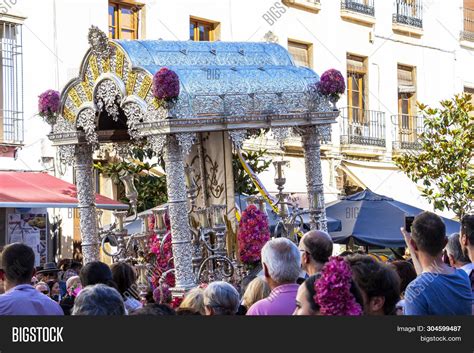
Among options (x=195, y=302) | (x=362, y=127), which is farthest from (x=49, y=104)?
(x=362, y=127)

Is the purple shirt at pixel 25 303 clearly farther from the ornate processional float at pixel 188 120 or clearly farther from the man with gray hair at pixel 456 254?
the ornate processional float at pixel 188 120

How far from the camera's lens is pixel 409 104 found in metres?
28.1

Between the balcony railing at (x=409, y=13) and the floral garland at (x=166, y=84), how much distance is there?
58.1 ft

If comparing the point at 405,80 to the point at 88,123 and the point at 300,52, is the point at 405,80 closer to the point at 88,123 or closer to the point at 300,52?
the point at 300,52

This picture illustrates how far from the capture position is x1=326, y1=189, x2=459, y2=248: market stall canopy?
47.8 feet

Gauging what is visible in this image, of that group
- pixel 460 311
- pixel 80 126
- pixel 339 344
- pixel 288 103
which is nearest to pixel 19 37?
pixel 80 126

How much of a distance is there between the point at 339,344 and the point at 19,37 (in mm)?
14485

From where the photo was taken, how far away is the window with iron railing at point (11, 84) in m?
17.7

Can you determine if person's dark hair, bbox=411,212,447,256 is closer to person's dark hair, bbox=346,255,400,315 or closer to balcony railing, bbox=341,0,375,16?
person's dark hair, bbox=346,255,400,315

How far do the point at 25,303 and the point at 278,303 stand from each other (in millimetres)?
1325

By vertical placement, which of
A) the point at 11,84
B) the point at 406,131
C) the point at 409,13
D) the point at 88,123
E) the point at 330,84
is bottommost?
the point at 88,123

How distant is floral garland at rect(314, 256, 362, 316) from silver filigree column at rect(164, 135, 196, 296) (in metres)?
5.76

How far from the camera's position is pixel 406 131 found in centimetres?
2744

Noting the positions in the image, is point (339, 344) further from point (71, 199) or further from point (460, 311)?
point (71, 199)
